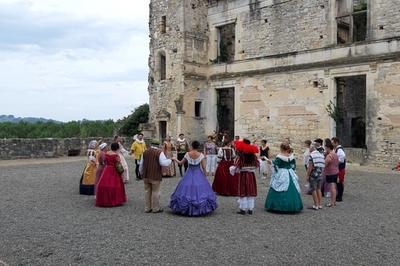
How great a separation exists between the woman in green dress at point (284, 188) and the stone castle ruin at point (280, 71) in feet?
33.4

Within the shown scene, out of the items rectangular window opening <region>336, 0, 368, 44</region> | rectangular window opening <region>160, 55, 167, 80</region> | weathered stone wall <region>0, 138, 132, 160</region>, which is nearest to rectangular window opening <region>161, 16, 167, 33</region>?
rectangular window opening <region>160, 55, 167, 80</region>

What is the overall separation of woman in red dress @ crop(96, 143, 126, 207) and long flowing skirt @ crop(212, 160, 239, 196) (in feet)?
8.75

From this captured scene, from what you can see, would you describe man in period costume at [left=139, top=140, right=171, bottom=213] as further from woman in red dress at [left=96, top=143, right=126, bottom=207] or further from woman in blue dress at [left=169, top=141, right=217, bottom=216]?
woman in red dress at [left=96, top=143, right=126, bottom=207]

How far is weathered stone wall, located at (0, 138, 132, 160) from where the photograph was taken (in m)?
20.3

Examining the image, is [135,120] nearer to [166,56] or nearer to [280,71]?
[166,56]

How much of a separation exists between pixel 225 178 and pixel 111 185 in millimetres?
3057

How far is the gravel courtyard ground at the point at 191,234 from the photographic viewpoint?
562 centimetres

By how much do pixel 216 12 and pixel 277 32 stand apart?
4391 millimetres

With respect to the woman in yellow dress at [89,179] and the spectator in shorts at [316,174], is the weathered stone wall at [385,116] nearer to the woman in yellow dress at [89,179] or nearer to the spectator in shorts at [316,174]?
the spectator in shorts at [316,174]

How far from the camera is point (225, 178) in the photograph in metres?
11.1

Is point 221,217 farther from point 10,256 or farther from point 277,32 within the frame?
point 277,32

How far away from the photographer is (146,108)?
28.7 m

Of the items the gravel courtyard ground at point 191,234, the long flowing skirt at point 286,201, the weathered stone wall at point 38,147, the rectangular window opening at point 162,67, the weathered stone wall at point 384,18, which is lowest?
the gravel courtyard ground at point 191,234

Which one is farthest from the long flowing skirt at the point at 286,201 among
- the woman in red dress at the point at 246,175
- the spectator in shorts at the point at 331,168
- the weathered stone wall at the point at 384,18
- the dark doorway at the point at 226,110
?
the dark doorway at the point at 226,110
